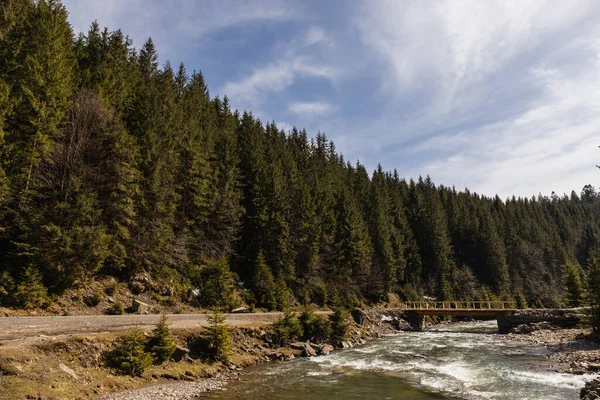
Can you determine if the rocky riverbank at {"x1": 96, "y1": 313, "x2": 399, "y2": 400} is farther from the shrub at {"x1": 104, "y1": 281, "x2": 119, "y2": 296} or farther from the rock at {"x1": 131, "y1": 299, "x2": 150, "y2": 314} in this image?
the shrub at {"x1": 104, "y1": 281, "x2": 119, "y2": 296}

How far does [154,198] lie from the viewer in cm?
3219

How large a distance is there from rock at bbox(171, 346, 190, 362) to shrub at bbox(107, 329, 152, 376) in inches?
79.7

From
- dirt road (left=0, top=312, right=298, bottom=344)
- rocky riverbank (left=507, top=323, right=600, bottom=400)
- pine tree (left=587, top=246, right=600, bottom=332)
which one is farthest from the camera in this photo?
pine tree (left=587, top=246, right=600, bottom=332)

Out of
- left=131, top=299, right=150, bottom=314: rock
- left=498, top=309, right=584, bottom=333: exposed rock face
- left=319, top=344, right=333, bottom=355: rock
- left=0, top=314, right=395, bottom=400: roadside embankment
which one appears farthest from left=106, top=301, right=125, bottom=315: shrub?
left=498, top=309, right=584, bottom=333: exposed rock face

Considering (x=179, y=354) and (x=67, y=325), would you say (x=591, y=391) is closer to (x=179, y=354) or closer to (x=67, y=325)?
(x=179, y=354)

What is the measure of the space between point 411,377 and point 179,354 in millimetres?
12528

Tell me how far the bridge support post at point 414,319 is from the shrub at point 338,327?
70.9 feet

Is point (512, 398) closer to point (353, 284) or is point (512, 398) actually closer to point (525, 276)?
point (353, 284)

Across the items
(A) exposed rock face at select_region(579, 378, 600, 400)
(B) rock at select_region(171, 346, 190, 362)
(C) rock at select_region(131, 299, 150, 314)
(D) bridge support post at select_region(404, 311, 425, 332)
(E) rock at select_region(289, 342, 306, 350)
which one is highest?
(C) rock at select_region(131, 299, 150, 314)

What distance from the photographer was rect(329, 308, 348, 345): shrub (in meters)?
29.4

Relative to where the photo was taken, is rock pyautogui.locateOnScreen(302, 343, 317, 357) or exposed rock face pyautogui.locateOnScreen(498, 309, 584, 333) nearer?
rock pyautogui.locateOnScreen(302, 343, 317, 357)

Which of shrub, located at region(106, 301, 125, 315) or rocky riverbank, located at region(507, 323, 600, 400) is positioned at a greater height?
shrub, located at region(106, 301, 125, 315)

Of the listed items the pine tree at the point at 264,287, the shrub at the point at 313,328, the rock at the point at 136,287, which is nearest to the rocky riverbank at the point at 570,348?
the shrub at the point at 313,328

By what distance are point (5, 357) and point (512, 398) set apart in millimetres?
19431
